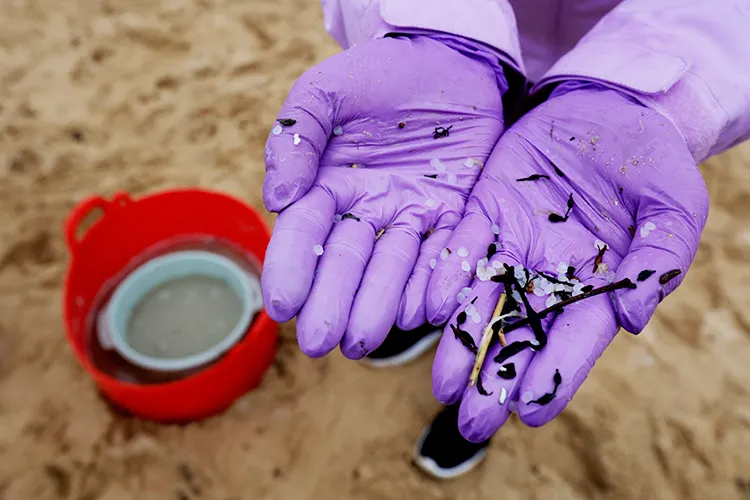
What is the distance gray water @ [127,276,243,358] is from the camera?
1.58 metres

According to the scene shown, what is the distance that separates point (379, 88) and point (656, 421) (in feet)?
3.81

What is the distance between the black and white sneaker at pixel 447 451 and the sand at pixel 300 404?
3 centimetres

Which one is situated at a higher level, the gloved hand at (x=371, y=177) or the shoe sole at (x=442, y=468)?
the gloved hand at (x=371, y=177)

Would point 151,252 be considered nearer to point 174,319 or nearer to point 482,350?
point 174,319

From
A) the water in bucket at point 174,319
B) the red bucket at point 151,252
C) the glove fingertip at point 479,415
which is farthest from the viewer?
the water in bucket at point 174,319

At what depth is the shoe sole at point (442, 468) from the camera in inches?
56.7

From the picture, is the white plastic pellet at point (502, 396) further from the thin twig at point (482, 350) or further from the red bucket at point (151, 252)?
the red bucket at point (151, 252)

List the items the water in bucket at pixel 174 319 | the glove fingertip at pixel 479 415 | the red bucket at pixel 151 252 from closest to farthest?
the glove fingertip at pixel 479 415
the red bucket at pixel 151 252
the water in bucket at pixel 174 319

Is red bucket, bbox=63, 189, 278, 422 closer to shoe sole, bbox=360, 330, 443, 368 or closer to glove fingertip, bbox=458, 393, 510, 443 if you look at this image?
shoe sole, bbox=360, 330, 443, 368

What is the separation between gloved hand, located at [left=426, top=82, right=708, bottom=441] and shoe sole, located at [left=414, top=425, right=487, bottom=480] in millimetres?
585

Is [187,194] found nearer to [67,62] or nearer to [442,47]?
[442,47]

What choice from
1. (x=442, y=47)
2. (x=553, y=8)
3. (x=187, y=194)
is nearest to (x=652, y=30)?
(x=553, y=8)

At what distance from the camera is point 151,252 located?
1744 mm

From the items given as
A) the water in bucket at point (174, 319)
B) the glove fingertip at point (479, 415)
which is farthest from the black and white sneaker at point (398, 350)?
the glove fingertip at point (479, 415)
